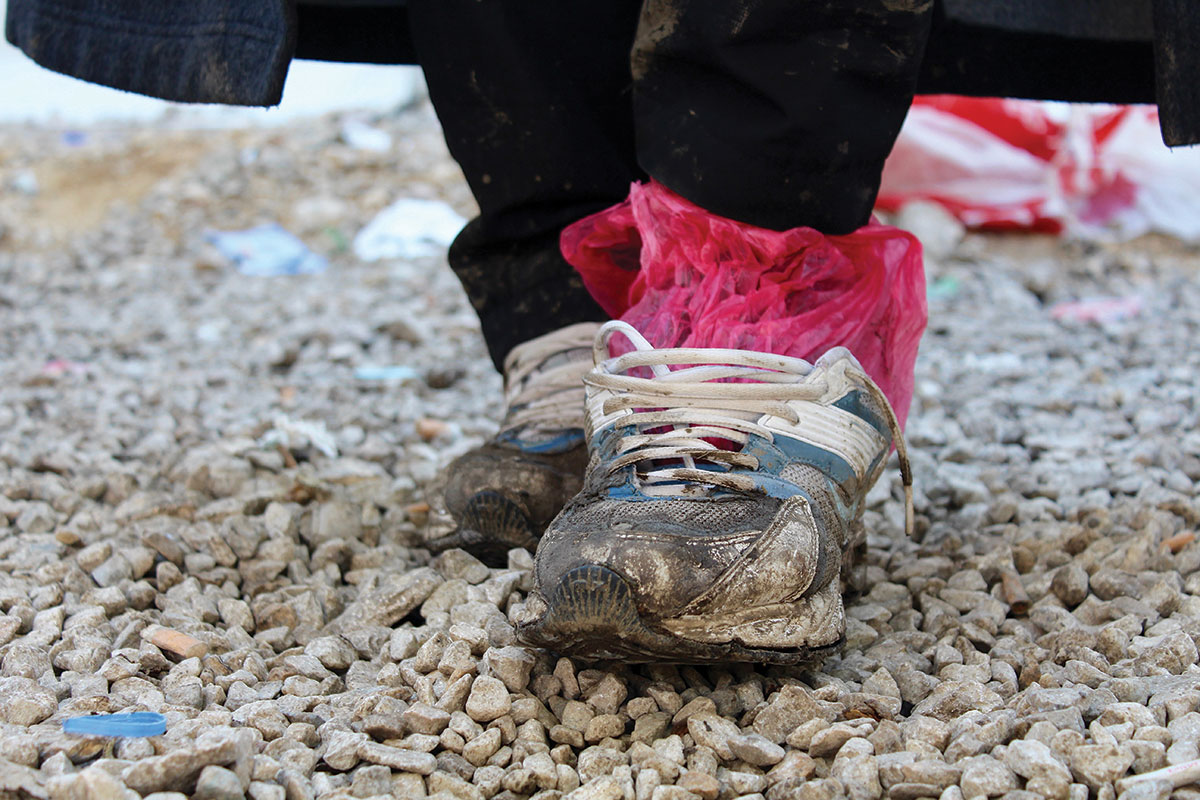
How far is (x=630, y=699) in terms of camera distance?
1072mm

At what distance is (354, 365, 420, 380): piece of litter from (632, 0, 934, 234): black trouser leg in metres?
1.32

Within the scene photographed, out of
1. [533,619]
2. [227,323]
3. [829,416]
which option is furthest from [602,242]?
[227,323]

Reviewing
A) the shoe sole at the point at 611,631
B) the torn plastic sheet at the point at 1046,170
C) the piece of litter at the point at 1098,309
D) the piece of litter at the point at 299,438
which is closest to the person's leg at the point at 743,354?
the shoe sole at the point at 611,631

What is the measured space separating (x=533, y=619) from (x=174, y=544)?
621 mm

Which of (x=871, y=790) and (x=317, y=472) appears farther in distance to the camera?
(x=317, y=472)

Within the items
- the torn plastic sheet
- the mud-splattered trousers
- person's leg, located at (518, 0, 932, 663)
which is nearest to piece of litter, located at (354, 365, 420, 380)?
the mud-splattered trousers

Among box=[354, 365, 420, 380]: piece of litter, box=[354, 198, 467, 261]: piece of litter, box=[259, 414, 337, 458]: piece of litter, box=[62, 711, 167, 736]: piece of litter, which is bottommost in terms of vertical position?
box=[354, 198, 467, 261]: piece of litter

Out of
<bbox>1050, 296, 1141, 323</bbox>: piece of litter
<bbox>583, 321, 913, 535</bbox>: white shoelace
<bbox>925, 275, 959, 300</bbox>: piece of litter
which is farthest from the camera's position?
<bbox>925, 275, 959, 300</bbox>: piece of litter

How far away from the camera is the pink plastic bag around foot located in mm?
1261

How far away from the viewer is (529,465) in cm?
135

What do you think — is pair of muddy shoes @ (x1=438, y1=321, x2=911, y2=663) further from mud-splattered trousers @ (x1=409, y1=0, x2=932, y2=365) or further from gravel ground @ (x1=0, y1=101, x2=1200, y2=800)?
mud-splattered trousers @ (x1=409, y1=0, x2=932, y2=365)

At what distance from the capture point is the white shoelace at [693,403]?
1112 millimetres

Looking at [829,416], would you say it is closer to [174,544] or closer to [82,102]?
[174,544]

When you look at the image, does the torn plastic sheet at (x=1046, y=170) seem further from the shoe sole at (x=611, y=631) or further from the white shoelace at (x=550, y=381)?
the shoe sole at (x=611, y=631)
